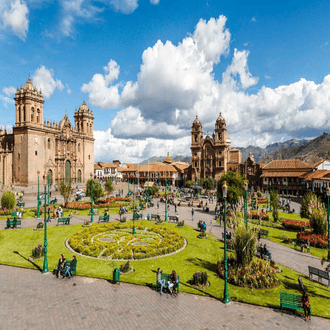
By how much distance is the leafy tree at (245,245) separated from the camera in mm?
14133

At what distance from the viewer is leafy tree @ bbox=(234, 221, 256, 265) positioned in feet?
46.4

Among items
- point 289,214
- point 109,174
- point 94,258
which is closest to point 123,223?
point 94,258

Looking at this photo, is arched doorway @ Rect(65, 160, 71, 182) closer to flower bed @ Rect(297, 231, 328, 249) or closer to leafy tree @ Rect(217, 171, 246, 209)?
leafy tree @ Rect(217, 171, 246, 209)

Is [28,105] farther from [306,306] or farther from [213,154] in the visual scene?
[306,306]

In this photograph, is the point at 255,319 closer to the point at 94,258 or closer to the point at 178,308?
the point at 178,308

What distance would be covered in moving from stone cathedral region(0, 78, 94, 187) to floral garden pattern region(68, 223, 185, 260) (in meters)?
38.6

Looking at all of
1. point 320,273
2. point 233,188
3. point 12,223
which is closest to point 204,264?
point 320,273

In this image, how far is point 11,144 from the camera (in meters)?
61.3

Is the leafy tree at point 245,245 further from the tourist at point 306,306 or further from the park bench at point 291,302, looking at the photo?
the tourist at point 306,306

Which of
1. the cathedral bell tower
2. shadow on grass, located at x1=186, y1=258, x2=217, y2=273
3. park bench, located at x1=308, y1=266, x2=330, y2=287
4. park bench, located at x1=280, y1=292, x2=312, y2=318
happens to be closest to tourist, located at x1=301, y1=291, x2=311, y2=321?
park bench, located at x1=280, y1=292, x2=312, y2=318

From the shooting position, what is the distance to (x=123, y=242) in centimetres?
1989

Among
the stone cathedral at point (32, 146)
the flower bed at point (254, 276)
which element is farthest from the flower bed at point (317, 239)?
the stone cathedral at point (32, 146)

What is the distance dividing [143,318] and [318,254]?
16.3 meters

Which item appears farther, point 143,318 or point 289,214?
point 289,214
